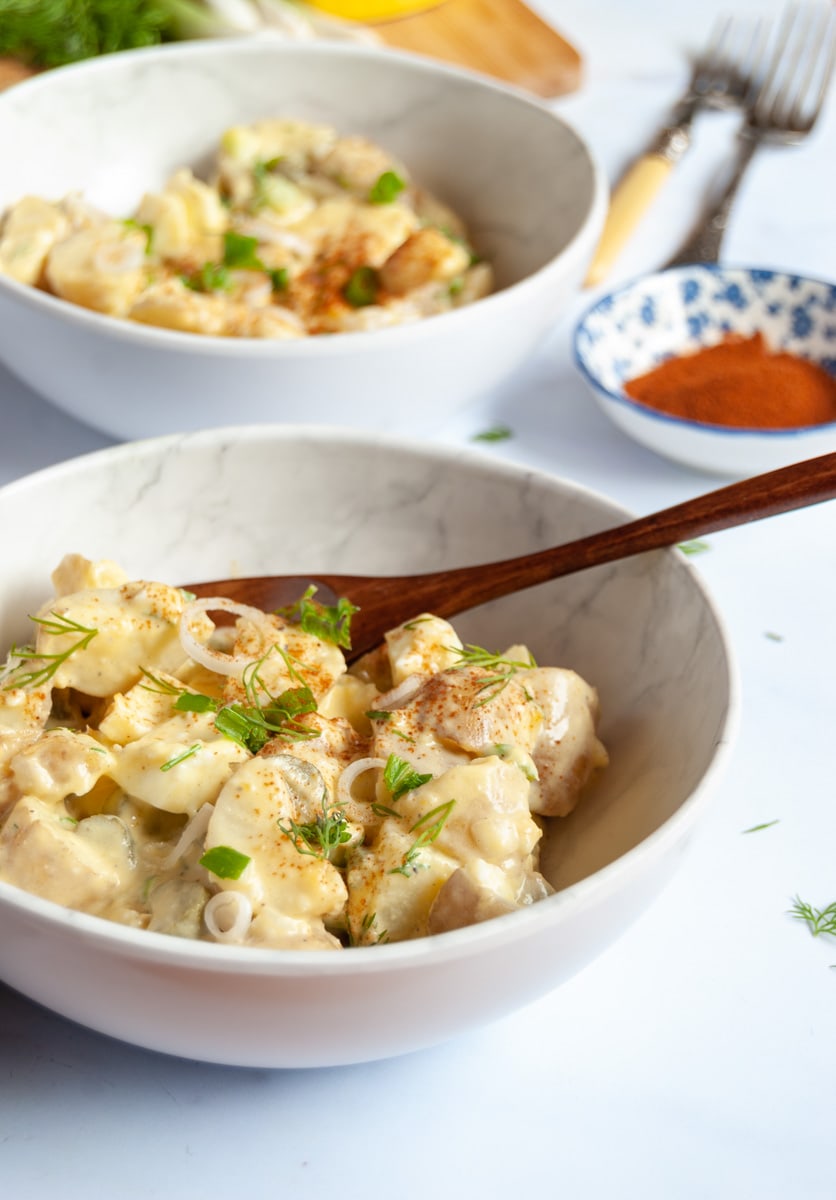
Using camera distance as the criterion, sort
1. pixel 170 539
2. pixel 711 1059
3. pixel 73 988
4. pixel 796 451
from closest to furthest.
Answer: pixel 73 988 < pixel 711 1059 < pixel 170 539 < pixel 796 451

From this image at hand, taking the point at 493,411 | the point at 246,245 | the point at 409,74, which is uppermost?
the point at 409,74

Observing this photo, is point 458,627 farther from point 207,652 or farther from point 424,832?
point 424,832

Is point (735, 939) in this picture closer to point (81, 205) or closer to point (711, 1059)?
point (711, 1059)

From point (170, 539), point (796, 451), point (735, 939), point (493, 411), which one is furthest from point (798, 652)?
point (170, 539)

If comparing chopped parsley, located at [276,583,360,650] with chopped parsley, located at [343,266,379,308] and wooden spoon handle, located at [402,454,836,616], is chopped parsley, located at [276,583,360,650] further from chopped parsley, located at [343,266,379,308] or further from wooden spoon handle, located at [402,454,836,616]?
chopped parsley, located at [343,266,379,308]

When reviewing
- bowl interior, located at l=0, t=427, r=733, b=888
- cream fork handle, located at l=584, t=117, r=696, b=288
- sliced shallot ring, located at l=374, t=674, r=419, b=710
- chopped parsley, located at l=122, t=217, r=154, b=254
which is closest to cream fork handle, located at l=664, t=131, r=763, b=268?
cream fork handle, located at l=584, t=117, r=696, b=288

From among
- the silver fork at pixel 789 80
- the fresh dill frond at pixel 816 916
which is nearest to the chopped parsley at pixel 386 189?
the silver fork at pixel 789 80
